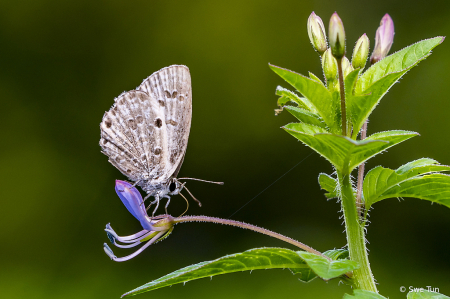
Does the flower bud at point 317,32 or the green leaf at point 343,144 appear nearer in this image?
the green leaf at point 343,144

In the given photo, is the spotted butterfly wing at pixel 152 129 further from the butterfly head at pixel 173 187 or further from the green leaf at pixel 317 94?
the green leaf at pixel 317 94

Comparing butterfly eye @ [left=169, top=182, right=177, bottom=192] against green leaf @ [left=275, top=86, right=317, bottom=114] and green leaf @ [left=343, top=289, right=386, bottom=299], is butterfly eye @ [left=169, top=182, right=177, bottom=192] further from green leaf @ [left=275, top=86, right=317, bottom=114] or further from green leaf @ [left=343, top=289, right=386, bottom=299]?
green leaf @ [left=343, top=289, right=386, bottom=299]

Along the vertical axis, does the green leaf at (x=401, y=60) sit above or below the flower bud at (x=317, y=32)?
below

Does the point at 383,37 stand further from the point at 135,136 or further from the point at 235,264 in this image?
the point at 135,136

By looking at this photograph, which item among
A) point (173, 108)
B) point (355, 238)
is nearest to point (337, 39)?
point (355, 238)

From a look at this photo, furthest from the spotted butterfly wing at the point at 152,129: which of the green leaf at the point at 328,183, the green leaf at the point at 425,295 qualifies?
the green leaf at the point at 425,295

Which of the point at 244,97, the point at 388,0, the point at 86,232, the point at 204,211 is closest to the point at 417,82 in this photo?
the point at 388,0

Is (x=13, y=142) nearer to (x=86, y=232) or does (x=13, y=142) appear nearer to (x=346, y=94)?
(x=86, y=232)

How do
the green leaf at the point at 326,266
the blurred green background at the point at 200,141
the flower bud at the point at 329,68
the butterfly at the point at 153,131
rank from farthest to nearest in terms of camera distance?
1. the blurred green background at the point at 200,141
2. the butterfly at the point at 153,131
3. the flower bud at the point at 329,68
4. the green leaf at the point at 326,266
